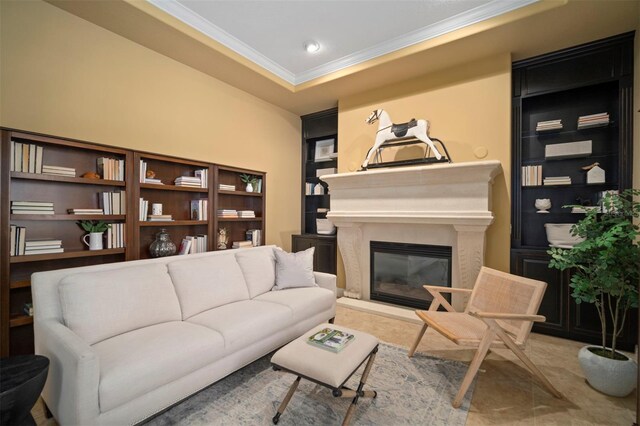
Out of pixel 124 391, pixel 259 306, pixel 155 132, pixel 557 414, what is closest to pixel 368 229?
pixel 259 306

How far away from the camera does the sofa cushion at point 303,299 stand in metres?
2.52

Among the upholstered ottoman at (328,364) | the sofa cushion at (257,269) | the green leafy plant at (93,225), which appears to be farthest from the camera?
the sofa cushion at (257,269)

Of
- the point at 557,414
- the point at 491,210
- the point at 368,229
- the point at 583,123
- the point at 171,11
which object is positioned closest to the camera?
the point at 557,414

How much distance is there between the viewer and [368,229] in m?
3.98

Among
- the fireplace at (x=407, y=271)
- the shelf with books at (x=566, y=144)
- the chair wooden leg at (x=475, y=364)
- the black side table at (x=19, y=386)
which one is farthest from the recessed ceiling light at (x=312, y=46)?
the black side table at (x=19, y=386)

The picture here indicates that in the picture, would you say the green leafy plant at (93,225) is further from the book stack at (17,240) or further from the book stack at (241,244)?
the book stack at (241,244)

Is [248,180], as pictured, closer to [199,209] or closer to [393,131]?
[199,209]

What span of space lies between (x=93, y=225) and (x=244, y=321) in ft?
5.68

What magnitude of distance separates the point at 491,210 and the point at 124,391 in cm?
355

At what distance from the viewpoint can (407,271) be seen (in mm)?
3748

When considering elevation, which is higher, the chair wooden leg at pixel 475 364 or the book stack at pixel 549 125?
the book stack at pixel 549 125

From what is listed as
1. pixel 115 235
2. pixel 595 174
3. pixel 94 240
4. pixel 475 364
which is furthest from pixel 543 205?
pixel 94 240

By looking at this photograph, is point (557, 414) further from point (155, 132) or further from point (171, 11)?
point (171, 11)

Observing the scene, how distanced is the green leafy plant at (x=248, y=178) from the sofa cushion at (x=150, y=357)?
95.2 inches
